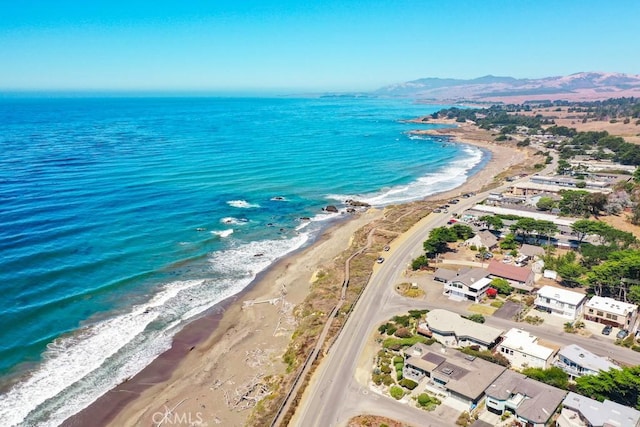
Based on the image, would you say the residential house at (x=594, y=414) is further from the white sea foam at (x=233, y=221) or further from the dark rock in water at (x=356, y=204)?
the dark rock in water at (x=356, y=204)

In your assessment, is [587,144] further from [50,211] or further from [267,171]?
[50,211]

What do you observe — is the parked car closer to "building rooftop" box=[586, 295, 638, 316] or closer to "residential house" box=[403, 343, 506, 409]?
"building rooftop" box=[586, 295, 638, 316]

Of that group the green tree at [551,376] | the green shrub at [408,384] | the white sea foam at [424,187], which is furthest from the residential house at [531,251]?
the white sea foam at [424,187]

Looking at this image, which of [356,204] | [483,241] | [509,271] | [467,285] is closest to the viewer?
[467,285]

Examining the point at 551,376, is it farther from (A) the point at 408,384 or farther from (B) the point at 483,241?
(B) the point at 483,241

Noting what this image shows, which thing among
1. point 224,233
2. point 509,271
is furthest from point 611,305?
point 224,233

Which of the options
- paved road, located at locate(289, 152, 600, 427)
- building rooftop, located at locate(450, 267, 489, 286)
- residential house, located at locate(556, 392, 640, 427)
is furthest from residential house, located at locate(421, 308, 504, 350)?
residential house, located at locate(556, 392, 640, 427)
